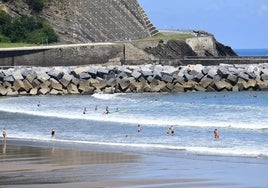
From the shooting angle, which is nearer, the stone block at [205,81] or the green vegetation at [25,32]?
the stone block at [205,81]

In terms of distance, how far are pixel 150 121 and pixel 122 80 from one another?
16481mm

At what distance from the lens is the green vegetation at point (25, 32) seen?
225ft

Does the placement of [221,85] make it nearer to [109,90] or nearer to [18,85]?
[109,90]

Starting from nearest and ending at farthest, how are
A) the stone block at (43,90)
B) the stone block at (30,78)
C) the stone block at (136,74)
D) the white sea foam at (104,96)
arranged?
the white sea foam at (104,96)
the stone block at (43,90)
the stone block at (30,78)
the stone block at (136,74)

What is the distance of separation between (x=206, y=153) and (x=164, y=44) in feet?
143

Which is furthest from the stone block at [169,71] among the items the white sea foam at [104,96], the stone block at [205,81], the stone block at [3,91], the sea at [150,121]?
the stone block at [3,91]

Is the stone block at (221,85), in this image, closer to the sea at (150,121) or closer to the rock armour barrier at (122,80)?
the rock armour barrier at (122,80)

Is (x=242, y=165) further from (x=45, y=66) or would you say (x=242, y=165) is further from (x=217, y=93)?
(x=45, y=66)

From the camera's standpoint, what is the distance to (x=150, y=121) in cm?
3972

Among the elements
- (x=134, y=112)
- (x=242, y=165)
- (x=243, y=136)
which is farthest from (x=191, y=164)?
(x=134, y=112)

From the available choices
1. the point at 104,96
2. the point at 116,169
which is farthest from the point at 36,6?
the point at 116,169

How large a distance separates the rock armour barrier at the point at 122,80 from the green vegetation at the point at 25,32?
11193 millimetres

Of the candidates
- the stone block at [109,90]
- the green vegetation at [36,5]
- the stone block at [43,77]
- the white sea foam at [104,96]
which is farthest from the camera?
the green vegetation at [36,5]

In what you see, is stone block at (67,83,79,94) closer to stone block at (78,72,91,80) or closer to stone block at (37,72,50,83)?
stone block at (78,72,91,80)
